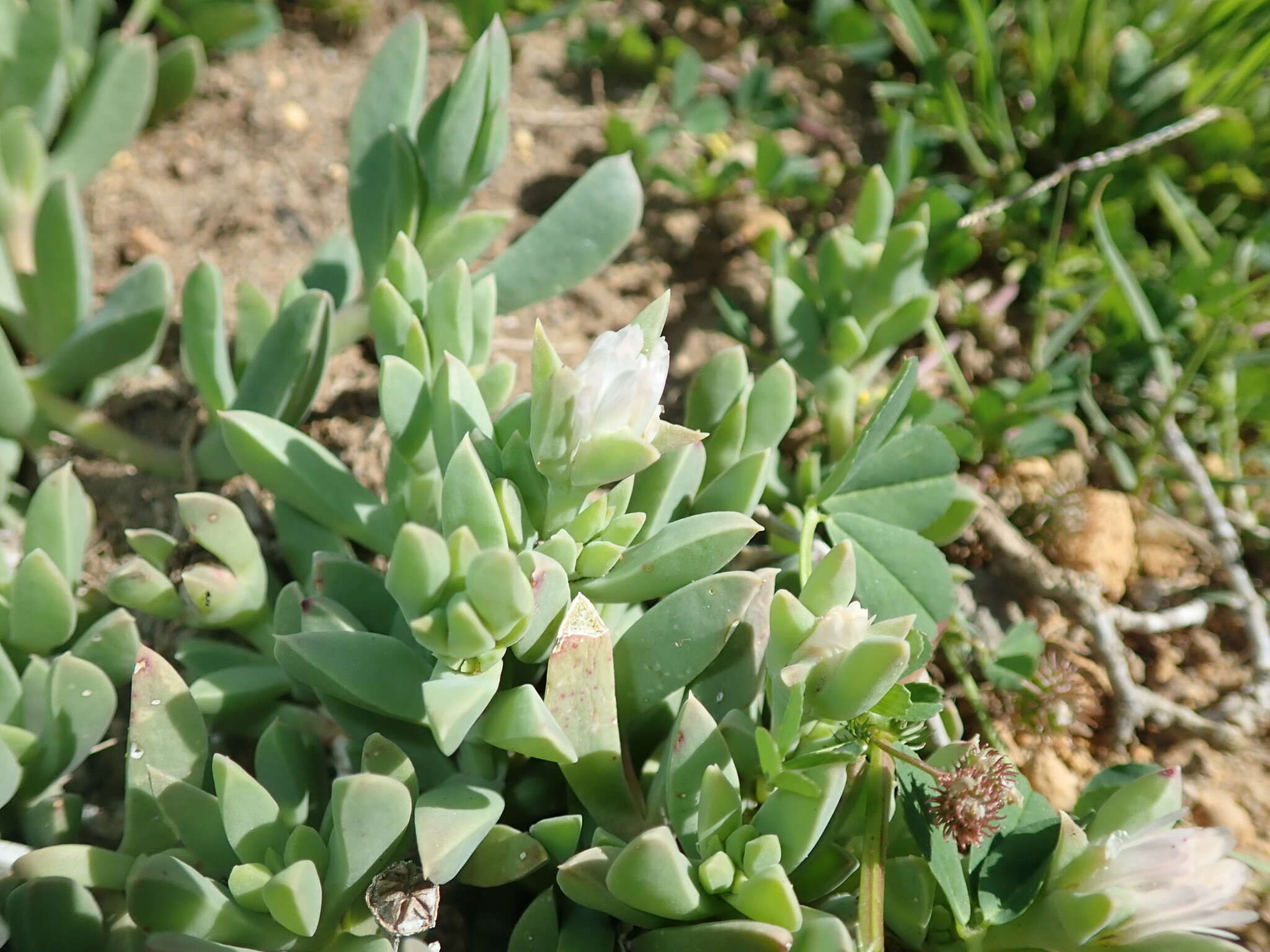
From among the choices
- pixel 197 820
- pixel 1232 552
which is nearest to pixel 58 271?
pixel 197 820

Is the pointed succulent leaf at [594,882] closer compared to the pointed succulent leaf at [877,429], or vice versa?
the pointed succulent leaf at [594,882]

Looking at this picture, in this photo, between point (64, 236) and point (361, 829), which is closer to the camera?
point (361, 829)

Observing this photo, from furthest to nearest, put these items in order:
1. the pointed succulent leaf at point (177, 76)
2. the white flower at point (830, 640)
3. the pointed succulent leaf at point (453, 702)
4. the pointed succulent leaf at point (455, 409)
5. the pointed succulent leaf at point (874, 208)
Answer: the pointed succulent leaf at point (177, 76)
the pointed succulent leaf at point (874, 208)
the pointed succulent leaf at point (455, 409)
the white flower at point (830, 640)
the pointed succulent leaf at point (453, 702)

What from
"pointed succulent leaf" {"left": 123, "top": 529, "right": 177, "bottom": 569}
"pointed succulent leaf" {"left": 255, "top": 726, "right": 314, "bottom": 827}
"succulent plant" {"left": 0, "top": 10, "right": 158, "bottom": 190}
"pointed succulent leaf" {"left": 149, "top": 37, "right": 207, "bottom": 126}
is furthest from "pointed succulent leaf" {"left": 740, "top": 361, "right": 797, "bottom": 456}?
"pointed succulent leaf" {"left": 149, "top": 37, "right": 207, "bottom": 126}

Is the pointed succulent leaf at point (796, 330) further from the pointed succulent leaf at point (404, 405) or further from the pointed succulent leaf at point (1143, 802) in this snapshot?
the pointed succulent leaf at point (1143, 802)

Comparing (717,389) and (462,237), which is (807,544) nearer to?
(717,389)

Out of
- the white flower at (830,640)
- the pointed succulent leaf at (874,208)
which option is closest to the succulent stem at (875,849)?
the white flower at (830,640)

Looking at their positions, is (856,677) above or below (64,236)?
above
